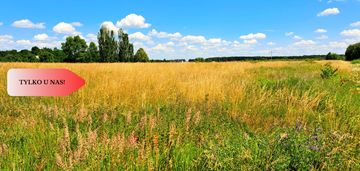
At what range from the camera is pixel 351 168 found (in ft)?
8.61

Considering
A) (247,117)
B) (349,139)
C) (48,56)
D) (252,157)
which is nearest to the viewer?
(252,157)

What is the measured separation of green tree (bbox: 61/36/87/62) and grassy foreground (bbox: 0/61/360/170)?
244ft

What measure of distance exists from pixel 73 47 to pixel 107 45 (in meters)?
19.2

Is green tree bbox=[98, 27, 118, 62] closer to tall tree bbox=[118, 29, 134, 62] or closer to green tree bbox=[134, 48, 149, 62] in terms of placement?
tall tree bbox=[118, 29, 134, 62]

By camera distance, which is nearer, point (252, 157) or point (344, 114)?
point (252, 157)

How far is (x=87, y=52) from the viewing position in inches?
2867

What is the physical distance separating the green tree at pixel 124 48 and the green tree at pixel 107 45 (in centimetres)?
162

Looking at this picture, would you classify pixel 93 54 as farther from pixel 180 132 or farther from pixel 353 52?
pixel 180 132

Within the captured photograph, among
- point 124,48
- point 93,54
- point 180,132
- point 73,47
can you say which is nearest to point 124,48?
point 124,48

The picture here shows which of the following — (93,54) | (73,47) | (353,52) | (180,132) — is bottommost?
(180,132)

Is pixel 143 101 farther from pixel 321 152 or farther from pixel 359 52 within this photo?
pixel 359 52

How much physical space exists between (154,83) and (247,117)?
3064mm

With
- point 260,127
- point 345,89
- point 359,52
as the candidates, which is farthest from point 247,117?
point 359,52

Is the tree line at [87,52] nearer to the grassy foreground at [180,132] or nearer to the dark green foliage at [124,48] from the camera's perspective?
the dark green foliage at [124,48]
